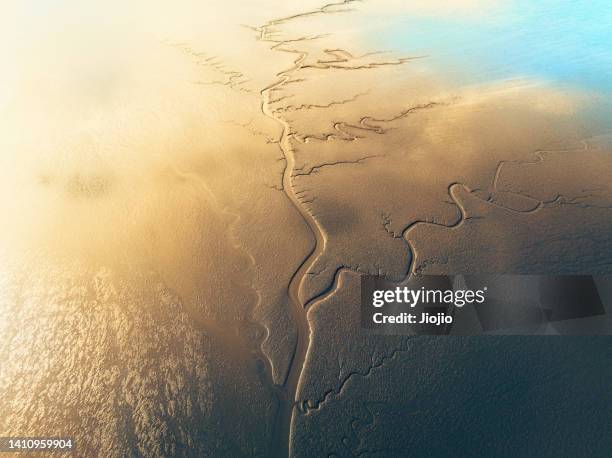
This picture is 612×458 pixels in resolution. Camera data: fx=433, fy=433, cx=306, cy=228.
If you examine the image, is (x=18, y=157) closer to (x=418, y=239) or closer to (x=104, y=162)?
(x=104, y=162)

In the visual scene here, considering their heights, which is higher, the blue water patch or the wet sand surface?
the blue water patch

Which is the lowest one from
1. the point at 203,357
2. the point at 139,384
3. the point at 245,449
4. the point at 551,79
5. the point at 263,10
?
the point at 245,449

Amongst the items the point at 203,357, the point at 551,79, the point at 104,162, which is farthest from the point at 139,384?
the point at 551,79

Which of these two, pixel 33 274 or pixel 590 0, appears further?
pixel 590 0

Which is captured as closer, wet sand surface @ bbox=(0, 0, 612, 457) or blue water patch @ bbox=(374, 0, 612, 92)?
wet sand surface @ bbox=(0, 0, 612, 457)

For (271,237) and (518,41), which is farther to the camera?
(518,41)
